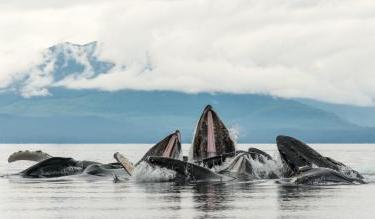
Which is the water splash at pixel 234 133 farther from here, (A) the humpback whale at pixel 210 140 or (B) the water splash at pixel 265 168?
(B) the water splash at pixel 265 168

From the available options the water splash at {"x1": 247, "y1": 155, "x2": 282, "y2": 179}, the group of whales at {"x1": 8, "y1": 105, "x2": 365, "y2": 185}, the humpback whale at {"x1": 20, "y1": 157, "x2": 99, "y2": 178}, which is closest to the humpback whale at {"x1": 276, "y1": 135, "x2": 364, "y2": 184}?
the group of whales at {"x1": 8, "y1": 105, "x2": 365, "y2": 185}

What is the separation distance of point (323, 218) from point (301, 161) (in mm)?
13589

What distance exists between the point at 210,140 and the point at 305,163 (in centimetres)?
417

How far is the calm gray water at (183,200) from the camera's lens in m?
22.4

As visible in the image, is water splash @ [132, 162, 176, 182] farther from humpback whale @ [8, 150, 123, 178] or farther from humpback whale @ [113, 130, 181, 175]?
humpback whale @ [8, 150, 123, 178]

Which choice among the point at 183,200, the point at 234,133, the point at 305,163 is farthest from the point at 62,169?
the point at 183,200

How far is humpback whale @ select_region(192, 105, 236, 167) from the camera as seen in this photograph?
3647 cm

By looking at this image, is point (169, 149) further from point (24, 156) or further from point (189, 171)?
point (24, 156)

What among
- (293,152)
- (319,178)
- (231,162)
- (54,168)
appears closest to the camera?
(319,178)

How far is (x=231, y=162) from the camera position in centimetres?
3612

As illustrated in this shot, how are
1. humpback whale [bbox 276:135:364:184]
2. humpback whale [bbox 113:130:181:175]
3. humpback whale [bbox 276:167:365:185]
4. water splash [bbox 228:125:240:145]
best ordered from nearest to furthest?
1. humpback whale [bbox 276:167:365:185]
2. humpback whale [bbox 276:135:364:184]
3. humpback whale [bbox 113:130:181:175]
4. water splash [bbox 228:125:240:145]

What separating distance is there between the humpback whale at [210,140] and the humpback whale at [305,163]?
2392 millimetres

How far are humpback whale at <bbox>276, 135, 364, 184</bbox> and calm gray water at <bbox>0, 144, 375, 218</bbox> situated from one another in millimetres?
1413

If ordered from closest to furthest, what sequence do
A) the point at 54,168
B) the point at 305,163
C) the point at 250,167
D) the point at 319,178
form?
1. the point at 319,178
2. the point at 305,163
3. the point at 250,167
4. the point at 54,168
